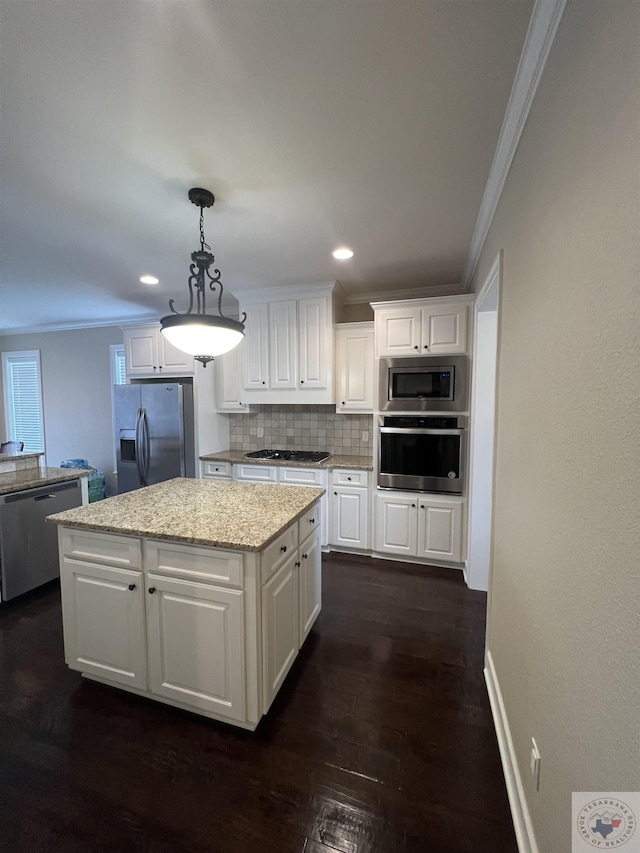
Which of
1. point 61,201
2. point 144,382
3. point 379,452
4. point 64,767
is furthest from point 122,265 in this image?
point 64,767

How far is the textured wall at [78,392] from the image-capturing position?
16.0 feet

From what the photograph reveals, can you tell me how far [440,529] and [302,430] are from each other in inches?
71.4

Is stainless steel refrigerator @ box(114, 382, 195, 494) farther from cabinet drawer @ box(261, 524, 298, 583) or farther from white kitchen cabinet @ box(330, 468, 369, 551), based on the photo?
cabinet drawer @ box(261, 524, 298, 583)

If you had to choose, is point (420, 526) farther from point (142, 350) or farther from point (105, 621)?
point (142, 350)

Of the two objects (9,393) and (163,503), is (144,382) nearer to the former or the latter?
(163,503)

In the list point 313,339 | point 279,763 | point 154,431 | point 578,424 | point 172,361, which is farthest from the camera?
point 172,361

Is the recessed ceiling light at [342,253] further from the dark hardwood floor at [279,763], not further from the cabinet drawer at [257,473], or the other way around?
the dark hardwood floor at [279,763]

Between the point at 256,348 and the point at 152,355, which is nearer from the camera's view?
the point at 256,348

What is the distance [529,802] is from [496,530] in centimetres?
95

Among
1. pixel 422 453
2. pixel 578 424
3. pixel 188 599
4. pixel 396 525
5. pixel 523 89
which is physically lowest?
pixel 396 525

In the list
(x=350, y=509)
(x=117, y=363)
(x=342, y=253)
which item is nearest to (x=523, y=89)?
(x=342, y=253)

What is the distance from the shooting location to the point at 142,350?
3871mm

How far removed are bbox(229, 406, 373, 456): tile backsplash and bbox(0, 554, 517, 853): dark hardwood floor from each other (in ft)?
6.78

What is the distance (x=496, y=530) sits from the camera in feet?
5.57
